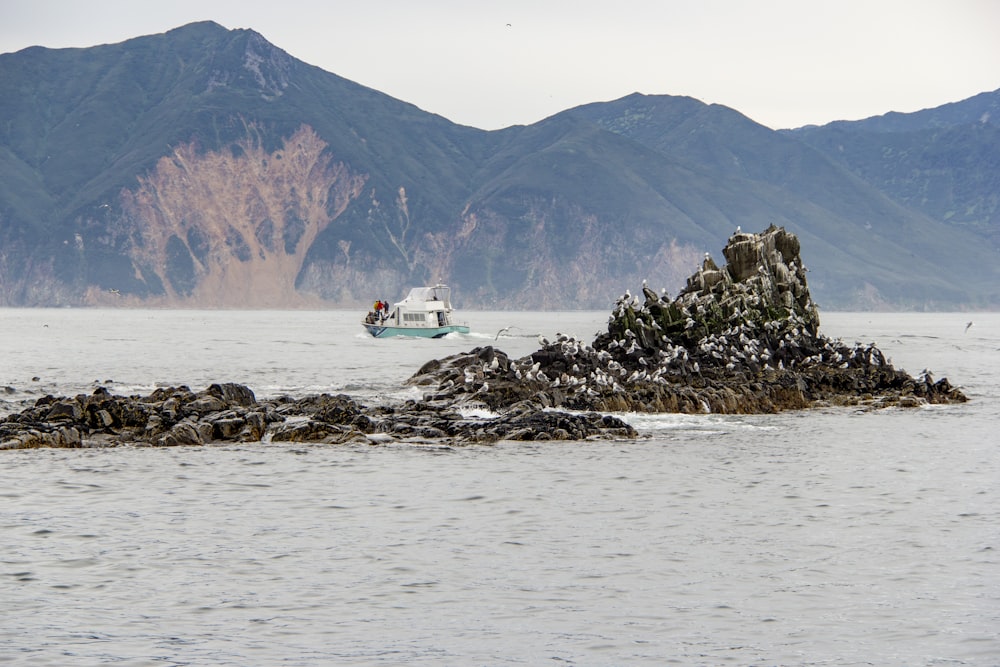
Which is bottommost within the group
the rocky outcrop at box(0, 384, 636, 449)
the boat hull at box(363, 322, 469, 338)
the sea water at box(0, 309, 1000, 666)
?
the sea water at box(0, 309, 1000, 666)

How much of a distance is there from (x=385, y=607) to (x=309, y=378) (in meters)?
48.8

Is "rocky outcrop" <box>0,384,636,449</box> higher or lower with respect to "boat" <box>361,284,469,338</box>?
lower

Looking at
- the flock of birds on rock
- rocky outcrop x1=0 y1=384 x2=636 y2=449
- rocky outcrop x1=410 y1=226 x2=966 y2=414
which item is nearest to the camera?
rocky outcrop x1=0 y1=384 x2=636 y2=449

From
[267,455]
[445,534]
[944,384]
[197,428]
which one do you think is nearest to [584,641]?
[445,534]

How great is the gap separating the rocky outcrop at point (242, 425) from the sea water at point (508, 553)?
1.18 meters

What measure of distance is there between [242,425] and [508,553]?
17461 mm

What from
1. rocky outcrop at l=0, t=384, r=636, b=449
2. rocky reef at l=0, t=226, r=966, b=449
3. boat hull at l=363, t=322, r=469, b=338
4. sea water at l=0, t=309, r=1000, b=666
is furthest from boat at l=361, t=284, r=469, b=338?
sea water at l=0, t=309, r=1000, b=666

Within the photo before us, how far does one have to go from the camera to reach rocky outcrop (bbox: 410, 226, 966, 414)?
1727 inches

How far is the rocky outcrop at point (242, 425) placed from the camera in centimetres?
3322

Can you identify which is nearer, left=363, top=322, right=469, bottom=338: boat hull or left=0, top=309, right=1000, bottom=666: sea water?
left=0, top=309, right=1000, bottom=666: sea water

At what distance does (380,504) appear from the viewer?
925 inches

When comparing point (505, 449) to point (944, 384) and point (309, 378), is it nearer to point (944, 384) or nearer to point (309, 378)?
point (944, 384)

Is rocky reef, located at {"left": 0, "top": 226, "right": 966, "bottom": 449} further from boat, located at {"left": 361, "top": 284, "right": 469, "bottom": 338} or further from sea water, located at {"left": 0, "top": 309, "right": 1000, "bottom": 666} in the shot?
boat, located at {"left": 361, "top": 284, "right": 469, "bottom": 338}

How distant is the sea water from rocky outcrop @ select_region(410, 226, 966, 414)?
8428 mm
